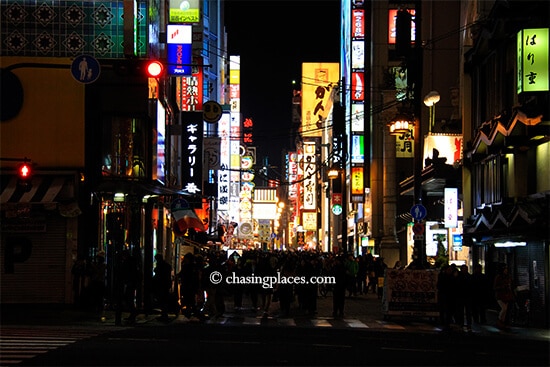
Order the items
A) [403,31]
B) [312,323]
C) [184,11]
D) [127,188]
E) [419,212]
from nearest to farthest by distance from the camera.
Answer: [312,323] → [127,188] → [403,31] → [419,212] → [184,11]

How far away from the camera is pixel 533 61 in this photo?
24562 millimetres

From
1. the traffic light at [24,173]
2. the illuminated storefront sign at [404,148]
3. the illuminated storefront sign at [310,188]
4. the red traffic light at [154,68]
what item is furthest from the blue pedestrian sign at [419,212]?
the illuminated storefront sign at [310,188]

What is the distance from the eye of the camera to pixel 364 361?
15.7 meters

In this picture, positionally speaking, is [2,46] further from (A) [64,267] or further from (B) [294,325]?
(B) [294,325]

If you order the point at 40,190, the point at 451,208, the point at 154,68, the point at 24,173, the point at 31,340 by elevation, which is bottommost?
the point at 31,340

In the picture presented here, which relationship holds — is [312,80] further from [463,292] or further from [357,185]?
[463,292]

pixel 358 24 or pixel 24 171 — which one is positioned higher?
pixel 358 24

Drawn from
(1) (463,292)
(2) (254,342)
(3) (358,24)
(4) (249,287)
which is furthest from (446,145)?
(3) (358,24)

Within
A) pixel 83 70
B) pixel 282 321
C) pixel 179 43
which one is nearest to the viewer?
pixel 83 70

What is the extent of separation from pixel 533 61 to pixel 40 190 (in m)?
15.4

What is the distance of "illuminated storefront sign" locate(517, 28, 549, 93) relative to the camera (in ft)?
80.0

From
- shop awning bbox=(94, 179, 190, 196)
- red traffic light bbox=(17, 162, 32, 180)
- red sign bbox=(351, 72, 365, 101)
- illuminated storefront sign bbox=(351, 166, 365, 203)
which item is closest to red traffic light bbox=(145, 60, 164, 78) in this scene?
shop awning bbox=(94, 179, 190, 196)

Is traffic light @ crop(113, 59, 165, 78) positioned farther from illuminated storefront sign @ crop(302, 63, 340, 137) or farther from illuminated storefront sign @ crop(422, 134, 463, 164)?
illuminated storefront sign @ crop(302, 63, 340, 137)

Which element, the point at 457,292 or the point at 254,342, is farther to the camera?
the point at 457,292
